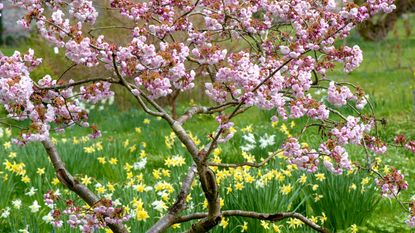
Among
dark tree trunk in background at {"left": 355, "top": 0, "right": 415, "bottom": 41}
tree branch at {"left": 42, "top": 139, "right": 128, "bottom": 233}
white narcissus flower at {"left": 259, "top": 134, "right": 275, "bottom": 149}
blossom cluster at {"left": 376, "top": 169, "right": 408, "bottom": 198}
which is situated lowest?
blossom cluster at {"left": 376, "top": 169, "right": 408, "bottom": 198}

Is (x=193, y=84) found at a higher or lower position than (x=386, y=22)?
lower

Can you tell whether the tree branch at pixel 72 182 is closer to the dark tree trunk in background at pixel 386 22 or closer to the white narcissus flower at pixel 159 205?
the white narcissus flower at pixel 159 205

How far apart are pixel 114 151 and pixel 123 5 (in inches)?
112

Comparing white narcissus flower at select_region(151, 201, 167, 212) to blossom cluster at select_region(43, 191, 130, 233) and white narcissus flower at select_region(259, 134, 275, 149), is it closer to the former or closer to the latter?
blossom cluster at select_region(43, 191, 130, 233)

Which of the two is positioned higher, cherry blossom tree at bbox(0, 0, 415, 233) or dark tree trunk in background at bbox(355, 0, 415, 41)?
dark tree trunk in background at bbox(355, 0, 415, 41)

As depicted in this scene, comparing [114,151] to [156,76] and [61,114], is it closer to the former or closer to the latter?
[61,114]

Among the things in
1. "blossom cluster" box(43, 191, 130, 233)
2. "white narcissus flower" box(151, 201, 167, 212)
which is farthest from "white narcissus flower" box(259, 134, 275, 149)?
"blossom cluster" box(43, 191, 130, 233)

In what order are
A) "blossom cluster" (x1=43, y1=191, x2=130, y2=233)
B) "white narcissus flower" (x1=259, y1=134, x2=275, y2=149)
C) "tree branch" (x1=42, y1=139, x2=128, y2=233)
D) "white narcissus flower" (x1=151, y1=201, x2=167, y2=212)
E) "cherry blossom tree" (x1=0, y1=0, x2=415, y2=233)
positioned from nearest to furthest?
"cherry blossom tree" (x1=0, y1=0, x2=415, y2=233) < "blossom cluster" (x1=43, y1=191, x2=130, y2=233) < "tree branch" (x1=42, y1=139, x2=128, y2=233) < "white narcissus flower" (x1=151, y1=201, x2=167, y2=212) < "white narcissus flower" (x1=259, y1=134, x2=275, y2=149)

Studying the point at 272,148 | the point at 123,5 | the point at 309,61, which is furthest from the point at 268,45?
the point at 272,148

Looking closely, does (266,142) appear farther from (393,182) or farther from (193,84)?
(193,84)

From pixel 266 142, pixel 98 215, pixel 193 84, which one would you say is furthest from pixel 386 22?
pixel 98 215

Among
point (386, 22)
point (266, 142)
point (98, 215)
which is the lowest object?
point (98, 215)

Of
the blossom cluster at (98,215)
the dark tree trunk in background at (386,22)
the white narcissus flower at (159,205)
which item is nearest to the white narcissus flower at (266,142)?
the white narcissus flower at (159,205)

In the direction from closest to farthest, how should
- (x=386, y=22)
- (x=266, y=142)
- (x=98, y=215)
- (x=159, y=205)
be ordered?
(x=98, y=215) < (x=159, y=205) < (x=266, y=142) < (x=386, y=22)
